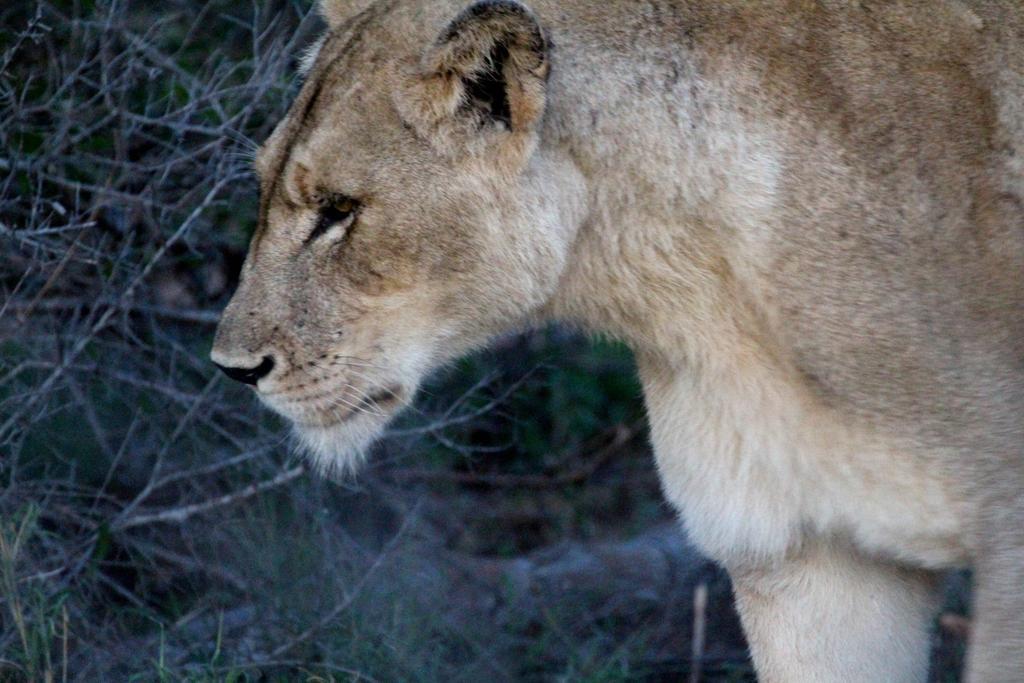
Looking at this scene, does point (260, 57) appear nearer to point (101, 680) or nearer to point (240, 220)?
point (240, 220)

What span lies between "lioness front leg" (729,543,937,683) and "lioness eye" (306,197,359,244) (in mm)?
1078

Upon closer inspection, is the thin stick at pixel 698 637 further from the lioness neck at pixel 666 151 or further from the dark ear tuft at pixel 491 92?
the dark ear tuft at pixel 491 92

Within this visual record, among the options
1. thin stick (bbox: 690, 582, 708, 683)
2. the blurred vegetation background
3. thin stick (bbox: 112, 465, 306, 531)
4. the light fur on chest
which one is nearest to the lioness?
→ the light fur on chest

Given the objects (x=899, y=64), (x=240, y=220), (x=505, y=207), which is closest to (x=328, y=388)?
(x=505, y=207)

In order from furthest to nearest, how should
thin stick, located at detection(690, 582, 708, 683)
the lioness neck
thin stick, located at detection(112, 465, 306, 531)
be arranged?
thin stick, located at detection(690, 582, 708, 683) → thin stick, located at detection(112, 465, 306, 531) → the lioness neck

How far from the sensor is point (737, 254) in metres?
2.78

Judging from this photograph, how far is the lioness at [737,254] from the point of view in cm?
264

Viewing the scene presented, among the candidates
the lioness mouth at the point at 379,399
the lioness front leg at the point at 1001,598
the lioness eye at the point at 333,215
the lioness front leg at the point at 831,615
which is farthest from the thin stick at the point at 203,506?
the lioness front leg at the point at 1001,598

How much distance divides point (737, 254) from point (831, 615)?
2.63 feet

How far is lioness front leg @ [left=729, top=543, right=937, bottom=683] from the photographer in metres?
3.01

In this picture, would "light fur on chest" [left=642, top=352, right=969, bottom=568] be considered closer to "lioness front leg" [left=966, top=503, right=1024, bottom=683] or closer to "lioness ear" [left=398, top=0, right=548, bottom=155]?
"lioness front leg" [left=966, top=503, right=1024, bottom=683]

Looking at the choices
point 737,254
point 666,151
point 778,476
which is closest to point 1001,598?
point 778,476

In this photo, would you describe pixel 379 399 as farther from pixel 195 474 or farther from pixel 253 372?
pixel 195 474

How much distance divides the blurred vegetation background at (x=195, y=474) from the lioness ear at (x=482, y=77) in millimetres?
697
